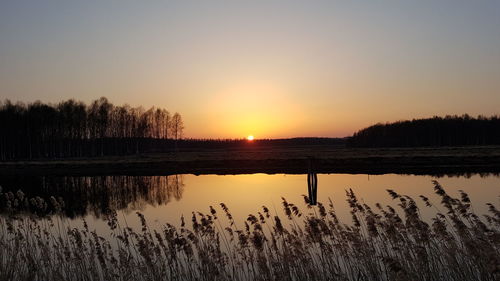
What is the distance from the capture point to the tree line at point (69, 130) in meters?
104

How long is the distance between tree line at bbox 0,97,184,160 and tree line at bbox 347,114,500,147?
78119 mm

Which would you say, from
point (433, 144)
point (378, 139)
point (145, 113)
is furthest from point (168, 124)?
point (433, 144)

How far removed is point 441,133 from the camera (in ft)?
484

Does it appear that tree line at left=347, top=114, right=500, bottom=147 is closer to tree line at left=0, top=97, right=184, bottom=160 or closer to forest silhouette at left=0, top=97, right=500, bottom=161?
forest silhouette at left=0, top=97, right=500, bottom=161

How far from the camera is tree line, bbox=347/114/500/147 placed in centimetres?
14612

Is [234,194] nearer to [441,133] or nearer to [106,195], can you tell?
[106,195]

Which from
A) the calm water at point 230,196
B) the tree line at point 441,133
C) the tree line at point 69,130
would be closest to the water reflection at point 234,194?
the calm water at point 230,196

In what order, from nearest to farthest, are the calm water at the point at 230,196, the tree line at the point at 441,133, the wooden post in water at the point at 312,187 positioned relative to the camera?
the calm water at the point at 230,196 < the wooden post in water at the point at 312,187 < the tree line at the point at 441,133

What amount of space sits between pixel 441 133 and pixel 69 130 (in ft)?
348

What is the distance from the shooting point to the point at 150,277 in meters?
9.60

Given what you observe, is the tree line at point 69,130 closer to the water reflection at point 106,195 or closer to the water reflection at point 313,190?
the water reflection at point 106,195

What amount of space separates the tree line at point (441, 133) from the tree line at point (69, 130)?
78.1 metres

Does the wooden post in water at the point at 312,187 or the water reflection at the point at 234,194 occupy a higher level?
the wooden post in water at the point at 312,187

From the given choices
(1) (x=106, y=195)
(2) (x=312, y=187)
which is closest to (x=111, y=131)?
(1) (x=106, y=195)
